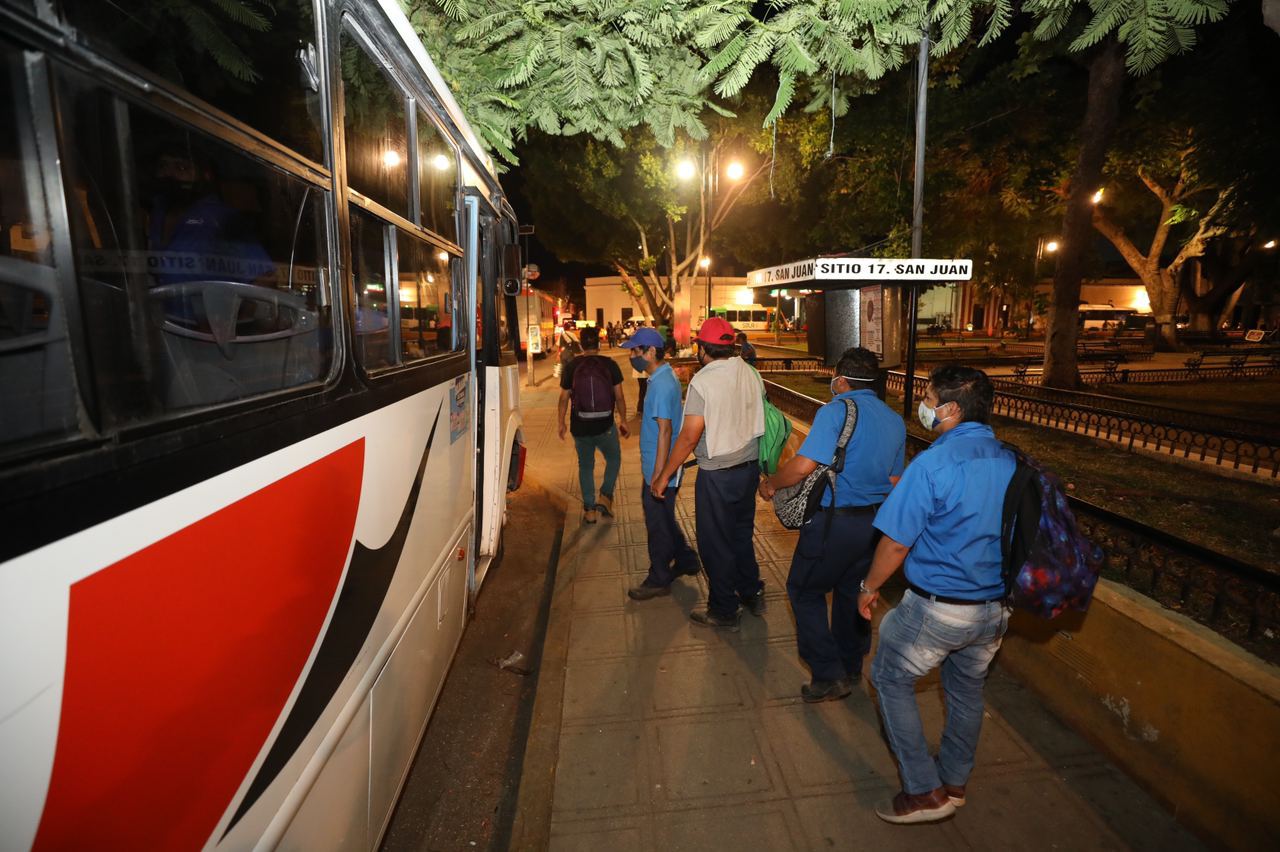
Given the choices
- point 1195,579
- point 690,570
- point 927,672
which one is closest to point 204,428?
point 927,672

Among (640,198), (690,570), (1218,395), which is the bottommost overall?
(690,570)

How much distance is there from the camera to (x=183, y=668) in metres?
1.33

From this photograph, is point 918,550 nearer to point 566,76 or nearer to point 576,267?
point 566,76

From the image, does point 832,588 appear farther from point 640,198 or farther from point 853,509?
point 640,198

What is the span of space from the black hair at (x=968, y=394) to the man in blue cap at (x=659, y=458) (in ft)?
6.93

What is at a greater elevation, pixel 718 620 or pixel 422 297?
pixel 422 297

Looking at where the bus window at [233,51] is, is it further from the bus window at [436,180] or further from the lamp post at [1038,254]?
the lamp post at [1038,254]

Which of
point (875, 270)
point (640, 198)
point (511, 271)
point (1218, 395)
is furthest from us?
point (640, 198)

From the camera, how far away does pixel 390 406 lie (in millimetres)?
2607

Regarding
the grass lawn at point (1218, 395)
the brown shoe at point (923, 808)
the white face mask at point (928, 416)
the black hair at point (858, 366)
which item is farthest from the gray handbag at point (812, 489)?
the grass lawn at point (1218, 395)

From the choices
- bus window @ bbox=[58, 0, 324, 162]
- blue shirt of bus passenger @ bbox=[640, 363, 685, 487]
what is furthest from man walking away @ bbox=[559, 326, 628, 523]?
bus window @ bbox=[58, 0, 324, 162]

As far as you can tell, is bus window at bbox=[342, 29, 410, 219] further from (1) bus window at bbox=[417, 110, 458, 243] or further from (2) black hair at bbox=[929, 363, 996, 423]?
(2) black hair at bbox=[929, 363, 996, 423]

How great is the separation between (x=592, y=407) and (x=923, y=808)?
4.38 metres

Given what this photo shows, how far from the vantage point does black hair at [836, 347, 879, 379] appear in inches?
132
